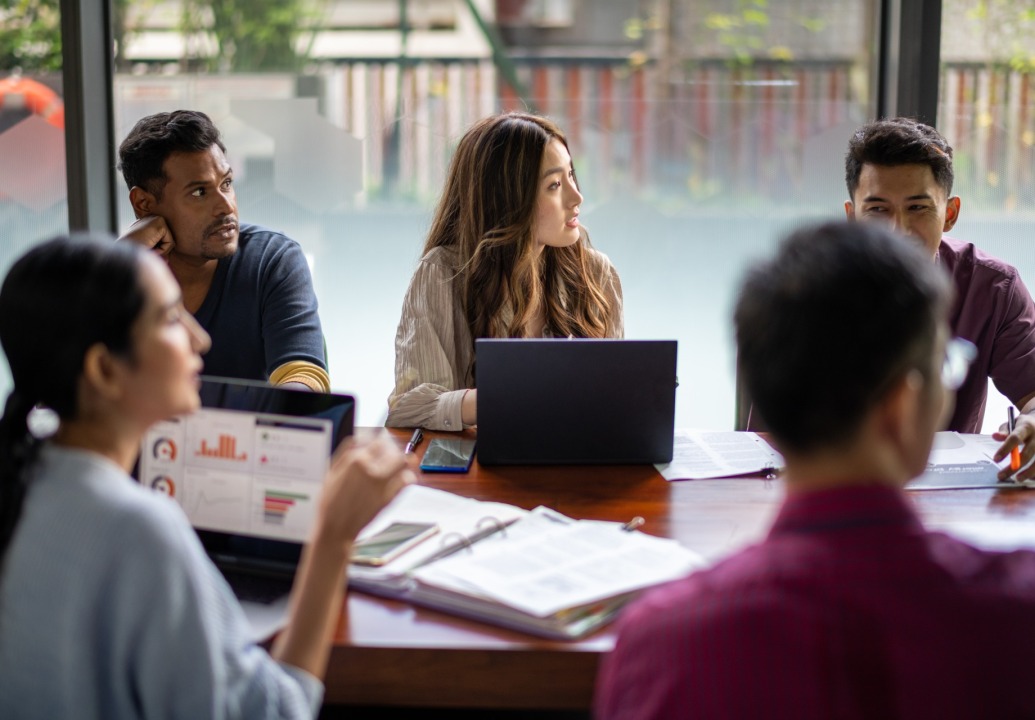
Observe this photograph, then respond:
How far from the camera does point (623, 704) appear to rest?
2.88 ft

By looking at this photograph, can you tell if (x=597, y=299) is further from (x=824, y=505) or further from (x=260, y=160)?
(x=824, y=505)

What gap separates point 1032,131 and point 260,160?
215cm

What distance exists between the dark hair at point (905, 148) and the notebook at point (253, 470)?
1.38m

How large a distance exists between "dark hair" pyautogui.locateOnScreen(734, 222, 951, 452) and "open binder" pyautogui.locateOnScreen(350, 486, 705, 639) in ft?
1.36

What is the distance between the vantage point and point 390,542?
56.3 inches

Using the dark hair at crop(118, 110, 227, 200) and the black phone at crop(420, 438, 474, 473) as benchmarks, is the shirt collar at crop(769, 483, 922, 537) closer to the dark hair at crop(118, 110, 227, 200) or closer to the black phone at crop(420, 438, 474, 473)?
the black phone at crop(420, 438, 474, 473)

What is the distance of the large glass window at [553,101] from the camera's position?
3002 mm

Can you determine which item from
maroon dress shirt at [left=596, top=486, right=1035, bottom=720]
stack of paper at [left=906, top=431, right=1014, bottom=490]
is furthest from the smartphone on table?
stack of paper at [left=906, top=431, right=1014, bottom=490]

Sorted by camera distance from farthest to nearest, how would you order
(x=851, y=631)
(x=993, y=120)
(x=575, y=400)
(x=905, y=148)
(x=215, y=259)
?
(x=993, y=120) < (x=215, y=259) < (x=905, y=148) < (x=575, y=400) < (x=851, y=631)

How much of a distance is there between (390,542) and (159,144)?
1.36 meters

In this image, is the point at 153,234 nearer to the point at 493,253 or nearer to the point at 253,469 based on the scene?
the point at 493,253

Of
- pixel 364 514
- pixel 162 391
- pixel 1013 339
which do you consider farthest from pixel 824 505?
pixel 1013 339

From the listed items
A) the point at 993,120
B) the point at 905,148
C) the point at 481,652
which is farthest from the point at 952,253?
the point at 481,652

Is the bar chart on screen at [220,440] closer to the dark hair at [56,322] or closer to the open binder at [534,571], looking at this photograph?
the open binder at [534,571]
